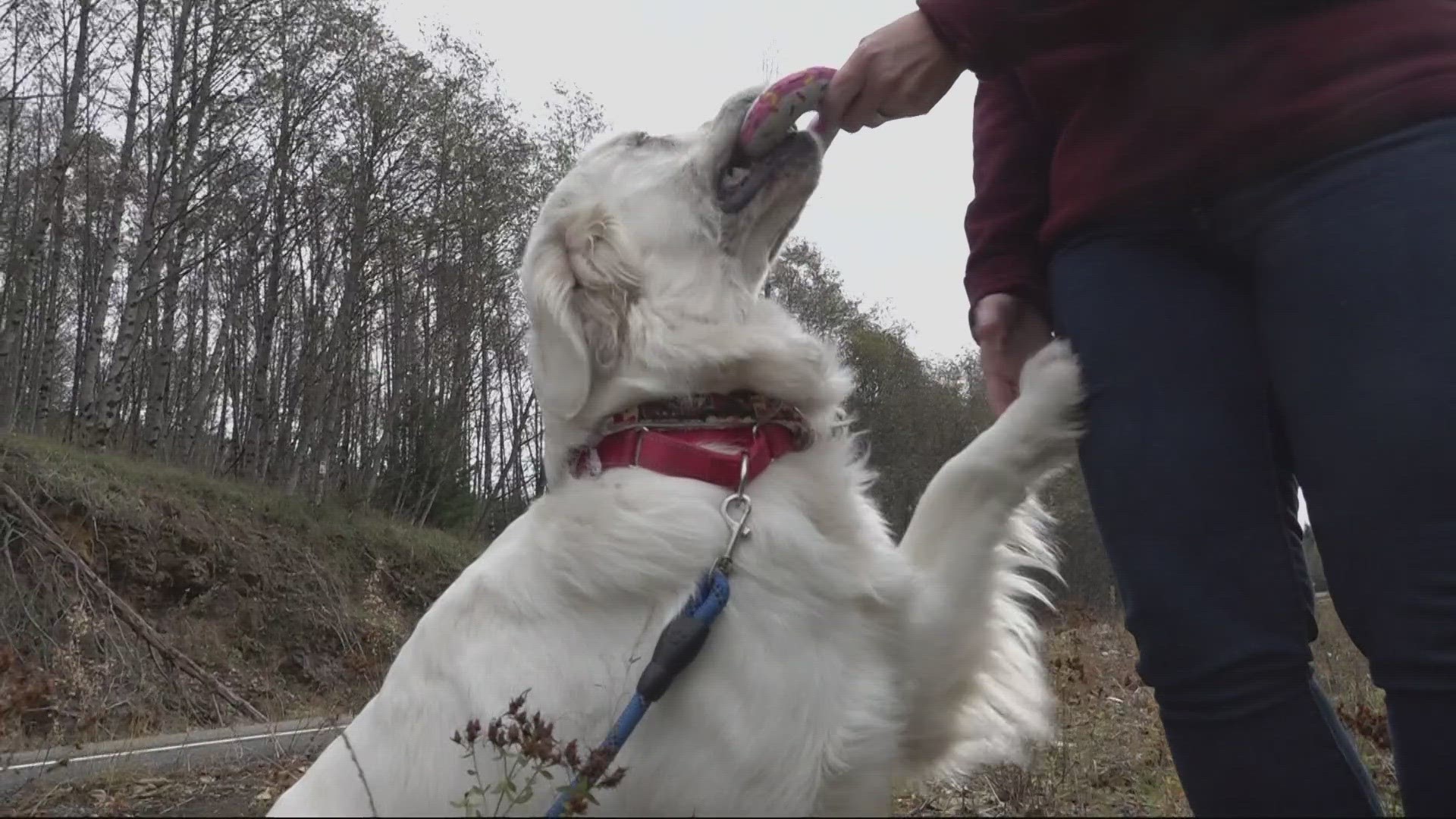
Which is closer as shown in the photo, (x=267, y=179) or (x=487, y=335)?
(x=267, y=179)

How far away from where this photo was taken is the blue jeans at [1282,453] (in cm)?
152

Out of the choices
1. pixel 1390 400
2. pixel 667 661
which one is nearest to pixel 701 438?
pixel 667 661

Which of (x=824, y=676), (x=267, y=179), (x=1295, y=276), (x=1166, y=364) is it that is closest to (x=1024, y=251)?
(x=1166, y=364)

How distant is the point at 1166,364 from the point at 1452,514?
0.48 meters

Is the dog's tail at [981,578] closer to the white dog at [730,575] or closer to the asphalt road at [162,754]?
the white dog at [730,575]

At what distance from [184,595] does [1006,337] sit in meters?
10.9

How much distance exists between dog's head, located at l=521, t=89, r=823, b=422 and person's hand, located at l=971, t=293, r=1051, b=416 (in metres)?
0.64

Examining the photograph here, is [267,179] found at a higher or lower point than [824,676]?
higher

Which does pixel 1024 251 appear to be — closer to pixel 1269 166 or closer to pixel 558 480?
pixel 1269 166

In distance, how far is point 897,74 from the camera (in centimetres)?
206

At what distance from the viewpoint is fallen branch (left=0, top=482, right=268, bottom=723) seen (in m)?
8.36

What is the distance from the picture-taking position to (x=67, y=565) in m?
9.25

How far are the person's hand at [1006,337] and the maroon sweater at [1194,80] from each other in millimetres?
235

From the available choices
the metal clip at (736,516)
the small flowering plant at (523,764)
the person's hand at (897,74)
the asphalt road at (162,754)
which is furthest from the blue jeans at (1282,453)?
the asphalt road at (162,754)
